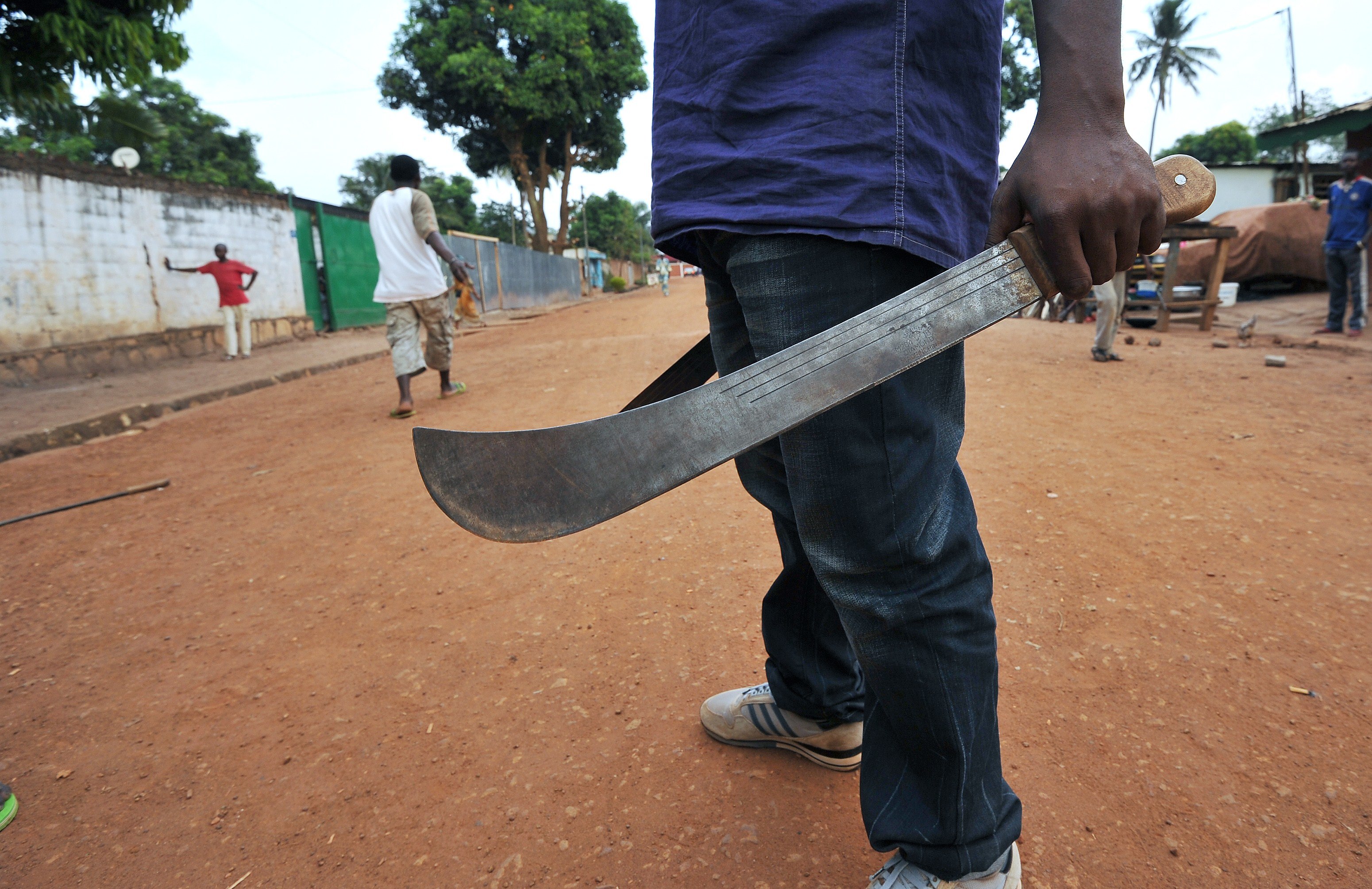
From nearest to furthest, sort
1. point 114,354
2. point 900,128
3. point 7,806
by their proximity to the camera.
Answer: point 900,128, point 7,806, point 114,354

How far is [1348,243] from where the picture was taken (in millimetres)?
7090

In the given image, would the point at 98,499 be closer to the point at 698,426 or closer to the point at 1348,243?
the point at 698,426

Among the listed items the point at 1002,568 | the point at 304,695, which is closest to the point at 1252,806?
the point at 1002,568

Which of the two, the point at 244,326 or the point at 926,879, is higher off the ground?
the point at 244,326

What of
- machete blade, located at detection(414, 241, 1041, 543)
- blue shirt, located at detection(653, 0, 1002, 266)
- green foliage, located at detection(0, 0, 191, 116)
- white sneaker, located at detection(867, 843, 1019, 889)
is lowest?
white sneaker, located at detection(867, 843, 1019, 889)

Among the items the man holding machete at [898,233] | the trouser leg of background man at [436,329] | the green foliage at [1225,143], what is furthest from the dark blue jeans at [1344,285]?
the green foliage at [1225,143]

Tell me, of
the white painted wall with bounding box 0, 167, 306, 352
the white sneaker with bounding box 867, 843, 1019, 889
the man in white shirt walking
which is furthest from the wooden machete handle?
the white painted wall with bounding box 0, 167, 306, 352

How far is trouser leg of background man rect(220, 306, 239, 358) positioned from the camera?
31.3ft

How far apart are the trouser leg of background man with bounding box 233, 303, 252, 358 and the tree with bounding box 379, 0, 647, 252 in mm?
12039

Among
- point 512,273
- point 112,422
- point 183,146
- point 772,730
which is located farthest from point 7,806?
point 183,146

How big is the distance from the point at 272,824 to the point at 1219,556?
2.59 m

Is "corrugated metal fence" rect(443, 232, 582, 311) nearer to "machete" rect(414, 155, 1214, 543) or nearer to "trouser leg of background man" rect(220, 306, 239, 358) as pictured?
"trouser leg of background man" rect(220, 306, 239, 358)

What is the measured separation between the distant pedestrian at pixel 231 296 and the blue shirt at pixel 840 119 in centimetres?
1028

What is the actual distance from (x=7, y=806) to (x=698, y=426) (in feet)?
5.40
